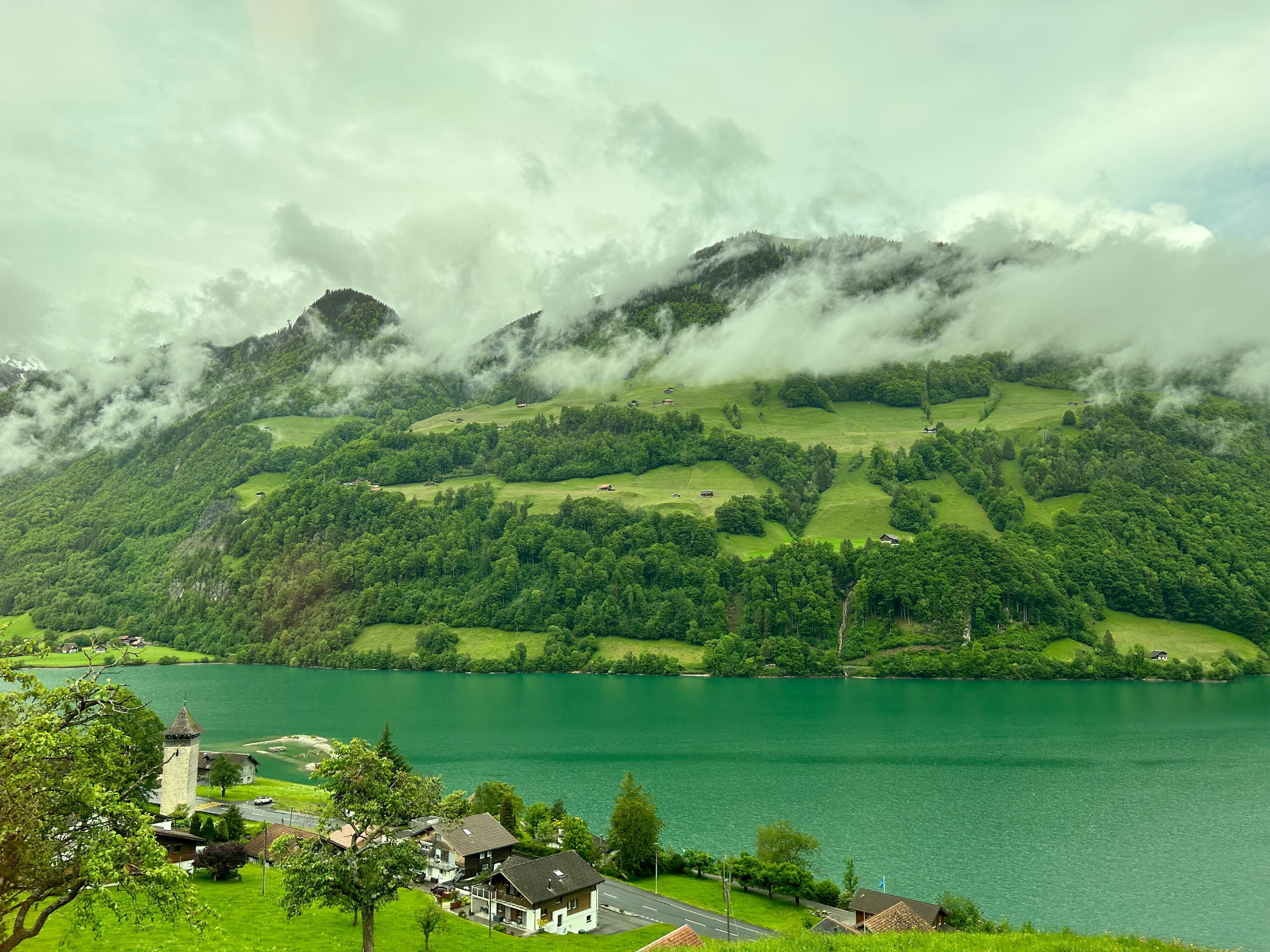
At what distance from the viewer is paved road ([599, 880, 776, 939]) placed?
48.2 metres

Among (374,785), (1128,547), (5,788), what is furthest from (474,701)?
(1128,547)

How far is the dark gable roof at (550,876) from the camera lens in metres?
49.2

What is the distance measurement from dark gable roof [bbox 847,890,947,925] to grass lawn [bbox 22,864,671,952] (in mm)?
11562

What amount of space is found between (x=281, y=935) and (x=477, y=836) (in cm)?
2118

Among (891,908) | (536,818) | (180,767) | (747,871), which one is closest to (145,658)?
(180,767)

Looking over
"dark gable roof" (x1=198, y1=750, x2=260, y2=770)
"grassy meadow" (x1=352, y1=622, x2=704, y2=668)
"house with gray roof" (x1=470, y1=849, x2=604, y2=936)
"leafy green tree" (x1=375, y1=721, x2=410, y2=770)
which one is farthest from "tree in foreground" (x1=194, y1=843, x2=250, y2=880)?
"grassy meadow" (x1=352, y1=622, x2=704, y2=668)

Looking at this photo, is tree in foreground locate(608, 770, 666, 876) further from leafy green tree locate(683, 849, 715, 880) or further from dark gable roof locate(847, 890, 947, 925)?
dark gable roof locate(847, 890, 947, 925)

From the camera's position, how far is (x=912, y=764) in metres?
96.1

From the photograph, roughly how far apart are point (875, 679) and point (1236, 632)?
86.5 meters

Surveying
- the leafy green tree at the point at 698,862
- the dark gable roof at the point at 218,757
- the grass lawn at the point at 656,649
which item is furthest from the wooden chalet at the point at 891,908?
the grass lawn at the point at 656,649

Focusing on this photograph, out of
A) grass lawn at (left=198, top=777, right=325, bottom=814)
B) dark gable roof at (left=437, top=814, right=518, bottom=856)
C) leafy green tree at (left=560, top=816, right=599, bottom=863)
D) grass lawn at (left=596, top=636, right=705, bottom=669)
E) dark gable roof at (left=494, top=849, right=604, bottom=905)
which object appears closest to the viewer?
dark gable roof at (left=494, top=849, right=604, bottom=905)

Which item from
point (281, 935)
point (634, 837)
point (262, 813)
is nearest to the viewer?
point (281, 935)

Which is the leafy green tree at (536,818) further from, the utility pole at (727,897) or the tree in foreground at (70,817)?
the tree in foreground at (70,817)

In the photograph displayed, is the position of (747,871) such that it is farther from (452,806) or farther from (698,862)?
(452,806)
